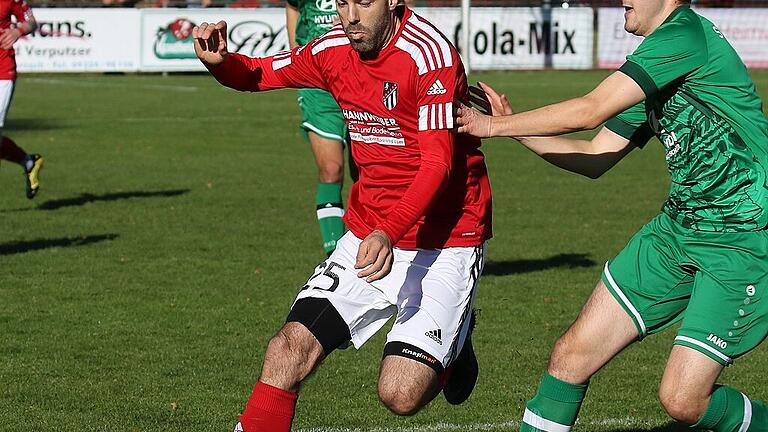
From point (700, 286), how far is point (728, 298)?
11 cm

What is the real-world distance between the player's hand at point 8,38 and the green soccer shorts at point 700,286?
823 centimetres

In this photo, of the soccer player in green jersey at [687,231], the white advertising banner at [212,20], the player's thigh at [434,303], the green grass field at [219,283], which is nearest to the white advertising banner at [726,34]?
the white advertising banner at [212,20]

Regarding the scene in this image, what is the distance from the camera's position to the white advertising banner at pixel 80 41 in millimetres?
28547

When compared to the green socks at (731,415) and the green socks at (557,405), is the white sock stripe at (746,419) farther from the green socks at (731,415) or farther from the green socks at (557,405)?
the green socks at (557,405)

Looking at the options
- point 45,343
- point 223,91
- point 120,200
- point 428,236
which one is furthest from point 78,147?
point 428,236

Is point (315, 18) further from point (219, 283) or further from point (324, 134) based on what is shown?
point (219, 283)

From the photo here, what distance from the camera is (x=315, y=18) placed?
9977 mm

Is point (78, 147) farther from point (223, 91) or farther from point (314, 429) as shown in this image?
point (314, 429)

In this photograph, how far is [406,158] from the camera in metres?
5.86

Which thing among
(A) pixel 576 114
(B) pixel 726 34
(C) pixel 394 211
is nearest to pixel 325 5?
(C) pixel 394 211

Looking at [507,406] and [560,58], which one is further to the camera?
[560,58]

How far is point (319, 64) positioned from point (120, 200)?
28.3ft

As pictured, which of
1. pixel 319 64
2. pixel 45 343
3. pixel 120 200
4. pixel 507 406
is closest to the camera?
pixel 319 64

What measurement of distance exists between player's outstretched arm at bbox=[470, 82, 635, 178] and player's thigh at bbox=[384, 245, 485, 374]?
522 millimetres
